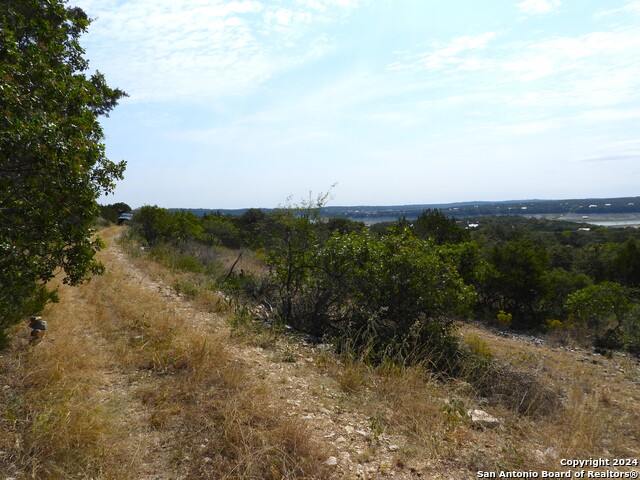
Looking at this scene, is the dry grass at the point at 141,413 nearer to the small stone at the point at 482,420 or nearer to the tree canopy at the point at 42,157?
the tree canopy at the point at 42,157

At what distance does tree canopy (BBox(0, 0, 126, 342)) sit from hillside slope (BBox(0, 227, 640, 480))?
1.05 meters

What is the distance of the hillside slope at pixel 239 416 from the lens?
9.06ft

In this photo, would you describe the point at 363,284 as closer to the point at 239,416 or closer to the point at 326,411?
the point at 326,411

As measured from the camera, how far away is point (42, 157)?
2.98m

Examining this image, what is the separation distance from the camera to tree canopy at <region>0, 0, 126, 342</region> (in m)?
2.88

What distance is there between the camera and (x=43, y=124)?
2957mm

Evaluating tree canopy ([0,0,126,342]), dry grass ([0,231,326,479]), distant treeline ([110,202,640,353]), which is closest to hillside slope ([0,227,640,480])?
dry grass ([0,231,326,479])

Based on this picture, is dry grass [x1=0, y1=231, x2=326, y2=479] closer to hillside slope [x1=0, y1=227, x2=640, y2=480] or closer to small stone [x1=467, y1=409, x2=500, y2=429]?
hillside slope [x1=0, y1=227, x2=640, y2=480]

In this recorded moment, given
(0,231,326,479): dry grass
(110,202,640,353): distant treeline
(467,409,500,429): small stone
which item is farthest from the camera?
(110,202,640,353): distant treeline

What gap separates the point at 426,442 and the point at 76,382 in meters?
3.08

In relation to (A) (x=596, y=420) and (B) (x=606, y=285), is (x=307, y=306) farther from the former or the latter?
(B) (x=606, y=285)

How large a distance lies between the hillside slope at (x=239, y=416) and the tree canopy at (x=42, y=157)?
1.05 m

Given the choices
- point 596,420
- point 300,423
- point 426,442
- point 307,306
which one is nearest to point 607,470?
point 596,420

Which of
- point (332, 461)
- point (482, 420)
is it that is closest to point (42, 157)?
point (332, 461)
